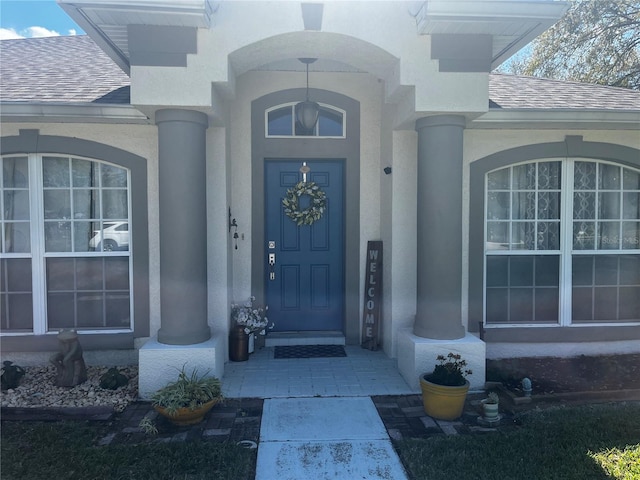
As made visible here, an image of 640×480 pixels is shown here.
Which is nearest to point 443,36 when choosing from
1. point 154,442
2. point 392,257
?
point 392,257

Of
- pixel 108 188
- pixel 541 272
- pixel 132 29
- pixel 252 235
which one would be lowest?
pixel 541 272

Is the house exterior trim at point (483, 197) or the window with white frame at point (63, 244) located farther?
the house exterior trim at point (483, 197)

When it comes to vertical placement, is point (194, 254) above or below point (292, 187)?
below

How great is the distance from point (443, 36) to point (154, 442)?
442cm

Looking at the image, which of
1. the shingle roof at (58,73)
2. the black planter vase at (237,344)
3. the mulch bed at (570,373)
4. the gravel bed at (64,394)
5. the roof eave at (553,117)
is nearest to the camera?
the gravel bed at (64,394)

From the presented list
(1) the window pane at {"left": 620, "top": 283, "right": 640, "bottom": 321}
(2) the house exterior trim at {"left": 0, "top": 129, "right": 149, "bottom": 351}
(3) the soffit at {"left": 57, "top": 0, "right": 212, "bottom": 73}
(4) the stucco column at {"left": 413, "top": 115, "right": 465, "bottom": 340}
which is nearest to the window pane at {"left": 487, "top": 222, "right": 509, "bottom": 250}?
(4) the stucco column at {"left": 413, "top": 115, "right": 465, "bottom": 340}

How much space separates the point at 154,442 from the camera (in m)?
3.45

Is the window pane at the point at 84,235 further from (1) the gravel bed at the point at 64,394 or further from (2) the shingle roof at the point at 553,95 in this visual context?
(2) the shingle roof at the point at 553,95

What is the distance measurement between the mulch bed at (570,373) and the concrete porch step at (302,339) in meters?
1.91

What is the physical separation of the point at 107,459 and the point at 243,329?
87.9 inches

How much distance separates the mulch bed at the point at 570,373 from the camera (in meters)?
4.57

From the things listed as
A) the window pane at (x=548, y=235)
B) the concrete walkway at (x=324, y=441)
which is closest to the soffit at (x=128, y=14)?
the concrete walkway at (x=324, y=441)

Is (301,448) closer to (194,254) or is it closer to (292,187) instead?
(194,254)

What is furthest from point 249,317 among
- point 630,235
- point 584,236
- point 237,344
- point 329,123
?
point 630,235
